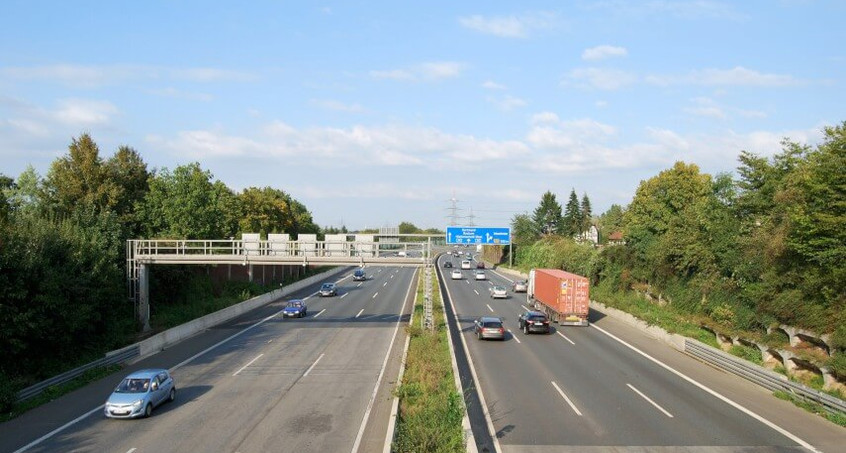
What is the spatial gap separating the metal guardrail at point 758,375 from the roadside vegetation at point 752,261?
121 centimetres

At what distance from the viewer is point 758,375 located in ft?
76.2

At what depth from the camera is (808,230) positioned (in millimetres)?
23547

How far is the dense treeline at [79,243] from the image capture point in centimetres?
2378

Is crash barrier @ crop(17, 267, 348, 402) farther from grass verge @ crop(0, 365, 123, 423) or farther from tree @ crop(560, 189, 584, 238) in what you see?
tree @ crop(560, 189, 584, 238)

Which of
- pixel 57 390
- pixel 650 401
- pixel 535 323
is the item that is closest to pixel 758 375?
pixel 650 401

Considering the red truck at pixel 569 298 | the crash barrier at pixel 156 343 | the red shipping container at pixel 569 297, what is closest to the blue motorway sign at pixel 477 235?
the red truck at pixel 569 298

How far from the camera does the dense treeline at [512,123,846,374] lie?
22609 millimetres

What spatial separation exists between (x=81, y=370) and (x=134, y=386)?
7.29 metres

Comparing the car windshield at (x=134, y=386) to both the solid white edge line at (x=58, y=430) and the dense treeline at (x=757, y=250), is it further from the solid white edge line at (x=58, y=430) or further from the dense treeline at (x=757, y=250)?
the dense treeline at (x=757, y=250)

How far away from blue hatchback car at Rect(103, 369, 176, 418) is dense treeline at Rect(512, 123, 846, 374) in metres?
22.5

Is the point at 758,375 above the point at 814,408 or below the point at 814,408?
above

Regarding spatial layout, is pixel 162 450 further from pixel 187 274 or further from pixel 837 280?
pixel 187 274

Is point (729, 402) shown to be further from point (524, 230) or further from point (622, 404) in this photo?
point (524, 230)

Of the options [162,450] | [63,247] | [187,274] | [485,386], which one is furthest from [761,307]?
[187,274]
